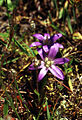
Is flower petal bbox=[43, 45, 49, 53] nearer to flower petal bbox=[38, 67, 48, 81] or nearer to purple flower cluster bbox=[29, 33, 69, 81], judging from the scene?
purple flower cluster bbox=[29, 33, 69, 81]

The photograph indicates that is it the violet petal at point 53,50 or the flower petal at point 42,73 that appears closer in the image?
the flower petal at point 42,73

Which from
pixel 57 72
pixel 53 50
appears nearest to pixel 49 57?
pixel 53 50

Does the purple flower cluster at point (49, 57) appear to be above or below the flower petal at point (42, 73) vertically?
above

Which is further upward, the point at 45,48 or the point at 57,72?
the point at 45,48

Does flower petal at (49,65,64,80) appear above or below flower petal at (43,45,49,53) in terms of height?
below

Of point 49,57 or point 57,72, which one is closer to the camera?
point 57,72

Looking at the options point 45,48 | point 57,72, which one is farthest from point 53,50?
point 57,72

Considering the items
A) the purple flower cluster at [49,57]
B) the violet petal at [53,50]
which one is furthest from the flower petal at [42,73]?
the violet petal at [53,50]

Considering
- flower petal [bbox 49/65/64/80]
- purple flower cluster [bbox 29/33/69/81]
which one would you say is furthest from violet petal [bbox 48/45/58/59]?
flower petal [bbox 49/65/64/80]

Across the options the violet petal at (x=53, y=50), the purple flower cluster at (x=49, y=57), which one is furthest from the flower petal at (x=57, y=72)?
the violet petal at (x=53, y=50)

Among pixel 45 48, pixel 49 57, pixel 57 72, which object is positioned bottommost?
pixel 57 72

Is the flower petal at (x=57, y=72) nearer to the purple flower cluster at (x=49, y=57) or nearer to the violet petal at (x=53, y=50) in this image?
the purple flower cluster at (x=49, y=57)

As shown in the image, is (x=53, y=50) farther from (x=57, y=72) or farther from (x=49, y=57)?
(x=57, y=72)

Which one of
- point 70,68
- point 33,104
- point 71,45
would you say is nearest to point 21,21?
point 71,45
